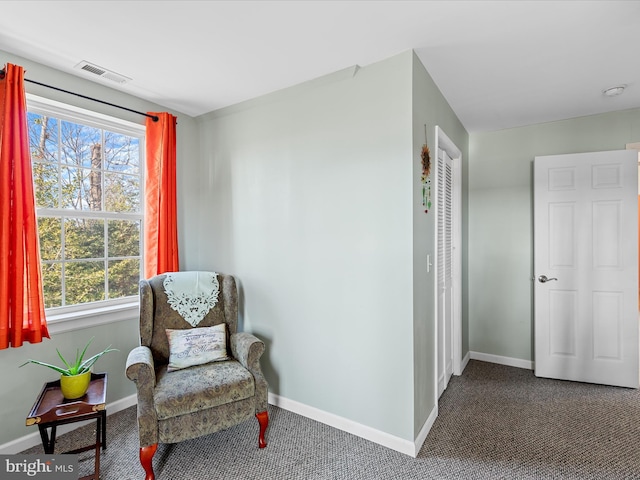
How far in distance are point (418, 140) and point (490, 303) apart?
7.39ft

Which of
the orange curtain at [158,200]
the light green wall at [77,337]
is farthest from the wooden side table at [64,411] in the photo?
the orange curtain at [158,200]

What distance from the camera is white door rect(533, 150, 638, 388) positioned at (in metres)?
2.90

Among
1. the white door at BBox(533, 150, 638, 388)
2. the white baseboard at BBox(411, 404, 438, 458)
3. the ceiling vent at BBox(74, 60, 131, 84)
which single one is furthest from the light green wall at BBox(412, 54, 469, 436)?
the ceiling vent at BBox(74, 60, 131, 84)

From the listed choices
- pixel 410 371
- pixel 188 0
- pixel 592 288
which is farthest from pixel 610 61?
pixel 188 0

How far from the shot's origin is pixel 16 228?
1.98m

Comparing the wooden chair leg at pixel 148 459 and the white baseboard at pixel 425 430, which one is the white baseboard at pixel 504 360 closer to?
the white baseboard at pixel 425 430

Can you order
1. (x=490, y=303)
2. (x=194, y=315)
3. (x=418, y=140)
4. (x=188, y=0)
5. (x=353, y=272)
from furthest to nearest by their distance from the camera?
(x=490, y=303) < (x=194, y=315) < (x=353, y=272) < (x=418, y=140) < (x=188, y=0)

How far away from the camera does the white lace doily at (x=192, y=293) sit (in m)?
2.49

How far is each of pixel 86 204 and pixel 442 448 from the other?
2960 millimetres

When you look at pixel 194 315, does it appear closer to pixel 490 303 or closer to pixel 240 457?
pixel 240 457

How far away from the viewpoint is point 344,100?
7.49 feet

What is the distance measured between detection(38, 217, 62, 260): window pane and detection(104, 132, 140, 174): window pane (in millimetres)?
567

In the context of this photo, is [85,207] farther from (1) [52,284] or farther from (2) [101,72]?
(2) [101,72]

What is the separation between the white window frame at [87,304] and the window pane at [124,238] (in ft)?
0.23
